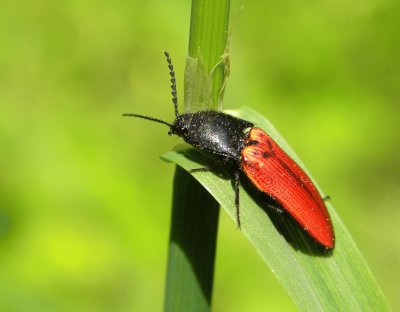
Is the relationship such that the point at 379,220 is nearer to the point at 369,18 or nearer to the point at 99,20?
the point at 369,18

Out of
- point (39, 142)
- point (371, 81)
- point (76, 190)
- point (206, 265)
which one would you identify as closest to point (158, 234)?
point (76, 190)

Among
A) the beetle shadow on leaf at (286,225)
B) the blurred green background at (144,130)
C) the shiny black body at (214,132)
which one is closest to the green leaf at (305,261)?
the beetle shadow on leaf at (286,225)

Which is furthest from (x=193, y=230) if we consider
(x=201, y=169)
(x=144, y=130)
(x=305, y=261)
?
(x=144, y=130)

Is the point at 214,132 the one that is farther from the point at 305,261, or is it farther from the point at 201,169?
the point at 305,261

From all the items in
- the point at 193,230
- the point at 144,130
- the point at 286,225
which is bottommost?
the point at 144,130

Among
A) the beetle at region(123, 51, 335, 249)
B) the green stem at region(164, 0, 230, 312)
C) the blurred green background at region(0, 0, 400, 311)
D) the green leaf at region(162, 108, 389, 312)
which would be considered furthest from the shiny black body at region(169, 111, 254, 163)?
the blurred green background at region(0, 0, 400, 311)

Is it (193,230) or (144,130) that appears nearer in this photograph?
(193,230)

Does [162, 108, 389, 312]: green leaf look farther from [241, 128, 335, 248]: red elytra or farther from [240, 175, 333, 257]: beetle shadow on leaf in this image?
[241, 128, 335, 248]: red elytra
